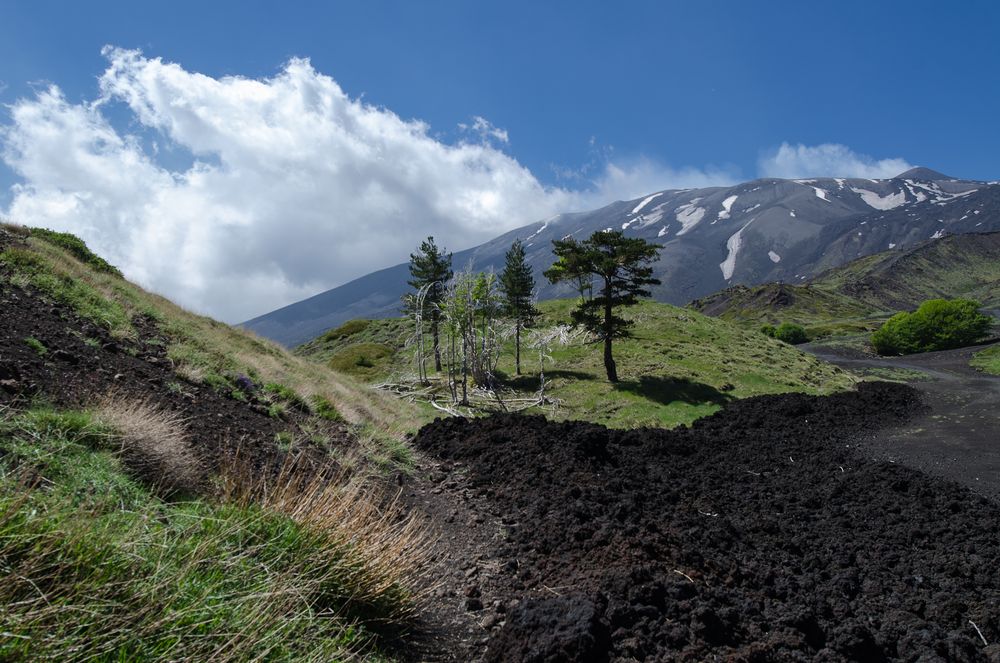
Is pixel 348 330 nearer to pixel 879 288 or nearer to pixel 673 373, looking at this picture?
pixel 673 373

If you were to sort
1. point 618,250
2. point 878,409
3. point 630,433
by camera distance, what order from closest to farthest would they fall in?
point 630,433
point 878,409
point 618,250

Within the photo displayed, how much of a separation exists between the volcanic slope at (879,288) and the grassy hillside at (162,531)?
96.5 metres

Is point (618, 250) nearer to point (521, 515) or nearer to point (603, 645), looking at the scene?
point (521, 515)

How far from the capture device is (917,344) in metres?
46.3

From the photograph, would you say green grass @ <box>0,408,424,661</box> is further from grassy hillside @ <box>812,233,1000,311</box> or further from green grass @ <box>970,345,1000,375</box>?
grassy hillside @ <box>812,233,1000,311</box>

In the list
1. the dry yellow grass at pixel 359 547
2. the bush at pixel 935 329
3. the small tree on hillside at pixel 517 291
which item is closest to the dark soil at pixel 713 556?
the dry yellow grass at pixel 359 547

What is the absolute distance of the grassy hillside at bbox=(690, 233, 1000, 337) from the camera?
115 m

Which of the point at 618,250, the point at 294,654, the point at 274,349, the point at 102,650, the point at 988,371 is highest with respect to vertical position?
the point at 618,250

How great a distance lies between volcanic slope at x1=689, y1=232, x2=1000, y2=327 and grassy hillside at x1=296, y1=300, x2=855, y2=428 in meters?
62.0

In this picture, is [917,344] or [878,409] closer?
[878,409]

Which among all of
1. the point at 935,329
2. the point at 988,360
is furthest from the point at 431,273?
the point at 935,329

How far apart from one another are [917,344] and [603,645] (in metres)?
55.4

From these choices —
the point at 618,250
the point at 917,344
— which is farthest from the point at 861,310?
the point at 618,250

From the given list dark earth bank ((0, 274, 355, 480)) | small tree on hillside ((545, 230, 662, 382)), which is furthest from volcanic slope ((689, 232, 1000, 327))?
dark earth bank ((0, 274, 355, 480))
